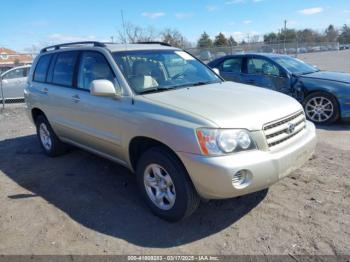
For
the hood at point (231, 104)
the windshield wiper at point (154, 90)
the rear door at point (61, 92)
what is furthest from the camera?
the rear door at point (61, 92)

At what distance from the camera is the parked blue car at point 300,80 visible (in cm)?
685

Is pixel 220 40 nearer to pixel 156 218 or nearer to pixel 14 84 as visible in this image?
pixel 14 84

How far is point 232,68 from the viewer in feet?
28.3

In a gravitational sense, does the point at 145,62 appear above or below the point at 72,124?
above

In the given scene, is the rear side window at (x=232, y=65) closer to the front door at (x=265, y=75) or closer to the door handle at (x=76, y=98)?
the front door at (x=265, y=75)

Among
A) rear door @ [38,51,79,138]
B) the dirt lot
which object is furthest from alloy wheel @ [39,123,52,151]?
the dirt lot

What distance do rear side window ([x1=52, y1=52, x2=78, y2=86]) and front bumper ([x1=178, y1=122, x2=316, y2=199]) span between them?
2.54 m

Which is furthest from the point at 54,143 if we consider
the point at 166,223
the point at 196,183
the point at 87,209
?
the point at 196,183

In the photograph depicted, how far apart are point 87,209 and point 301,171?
2891 mm

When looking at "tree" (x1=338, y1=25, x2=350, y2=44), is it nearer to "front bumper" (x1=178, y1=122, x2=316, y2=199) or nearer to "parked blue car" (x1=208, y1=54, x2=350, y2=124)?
"parked blue car" (x1=208, y1=54, x2=350, y2=124)

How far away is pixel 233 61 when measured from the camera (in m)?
8.66

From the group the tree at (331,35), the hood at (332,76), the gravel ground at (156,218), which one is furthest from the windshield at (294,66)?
the tree at (331,35)

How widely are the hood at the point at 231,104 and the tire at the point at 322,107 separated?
3.53 m

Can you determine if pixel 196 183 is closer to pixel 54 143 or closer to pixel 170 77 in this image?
pixel 170 77
